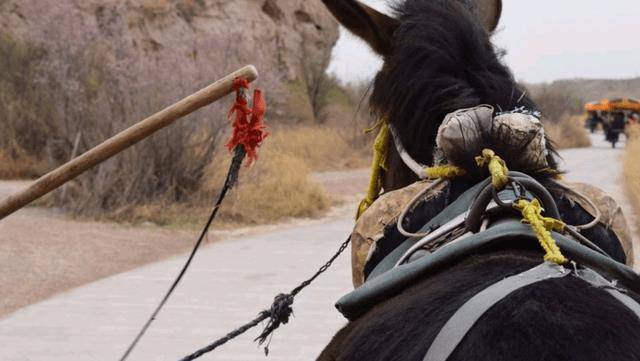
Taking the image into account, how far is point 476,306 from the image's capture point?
1511 mm

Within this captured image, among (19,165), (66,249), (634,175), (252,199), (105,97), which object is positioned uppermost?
(105,97)

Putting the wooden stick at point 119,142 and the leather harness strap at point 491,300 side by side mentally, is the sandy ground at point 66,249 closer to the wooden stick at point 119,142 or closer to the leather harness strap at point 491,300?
the wooden stick at point 119,142

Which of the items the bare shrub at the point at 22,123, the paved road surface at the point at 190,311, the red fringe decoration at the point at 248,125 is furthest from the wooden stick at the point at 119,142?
the bare shrub at the point at 22,123

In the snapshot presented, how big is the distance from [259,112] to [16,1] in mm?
20810

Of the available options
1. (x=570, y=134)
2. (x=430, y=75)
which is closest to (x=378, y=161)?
(x=430, y=75)

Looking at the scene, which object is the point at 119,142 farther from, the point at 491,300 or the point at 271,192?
the point at 271,192

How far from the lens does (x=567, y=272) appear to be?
1.62m

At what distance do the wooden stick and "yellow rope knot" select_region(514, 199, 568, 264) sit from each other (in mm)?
1166

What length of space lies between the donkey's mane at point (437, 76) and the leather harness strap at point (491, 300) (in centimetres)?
102

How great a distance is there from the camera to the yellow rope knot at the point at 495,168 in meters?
2.00

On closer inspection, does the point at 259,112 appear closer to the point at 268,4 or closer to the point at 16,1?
the point at 16,1

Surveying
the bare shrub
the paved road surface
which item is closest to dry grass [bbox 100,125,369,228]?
the paved road surface

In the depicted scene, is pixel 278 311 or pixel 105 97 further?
pixel 105 97

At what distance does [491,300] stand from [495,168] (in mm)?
604
